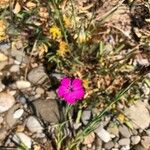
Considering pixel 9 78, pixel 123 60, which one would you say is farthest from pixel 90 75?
pixel 9 78

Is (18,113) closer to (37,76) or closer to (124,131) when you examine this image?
(37,76)

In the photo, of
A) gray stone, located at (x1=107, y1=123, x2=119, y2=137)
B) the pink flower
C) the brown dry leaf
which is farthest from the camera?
the brown dry leaf

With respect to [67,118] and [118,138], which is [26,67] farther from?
[118,138]

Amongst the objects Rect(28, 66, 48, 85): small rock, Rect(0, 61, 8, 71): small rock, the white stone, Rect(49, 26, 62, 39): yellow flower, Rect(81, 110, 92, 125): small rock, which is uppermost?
Rect(49, 26, 62, 39): yellow flower

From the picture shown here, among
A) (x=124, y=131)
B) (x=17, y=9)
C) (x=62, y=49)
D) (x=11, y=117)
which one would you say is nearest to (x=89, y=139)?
(x=124, y=131)

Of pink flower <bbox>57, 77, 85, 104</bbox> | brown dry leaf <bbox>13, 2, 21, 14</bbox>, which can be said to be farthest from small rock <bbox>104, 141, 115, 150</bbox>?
brown dry leaf <bbox>13, 2, 21, 14</bbox>

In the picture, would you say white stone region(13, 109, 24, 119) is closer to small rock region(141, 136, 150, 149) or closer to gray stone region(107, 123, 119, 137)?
gray stone region(107, 123, 119, 137)

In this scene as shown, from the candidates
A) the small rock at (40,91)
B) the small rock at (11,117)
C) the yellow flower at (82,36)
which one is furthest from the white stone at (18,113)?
the yellow flower at (82,36)

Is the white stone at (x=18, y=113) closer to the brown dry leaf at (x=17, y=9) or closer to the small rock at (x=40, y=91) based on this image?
the small rock at (x=40, y=91)
